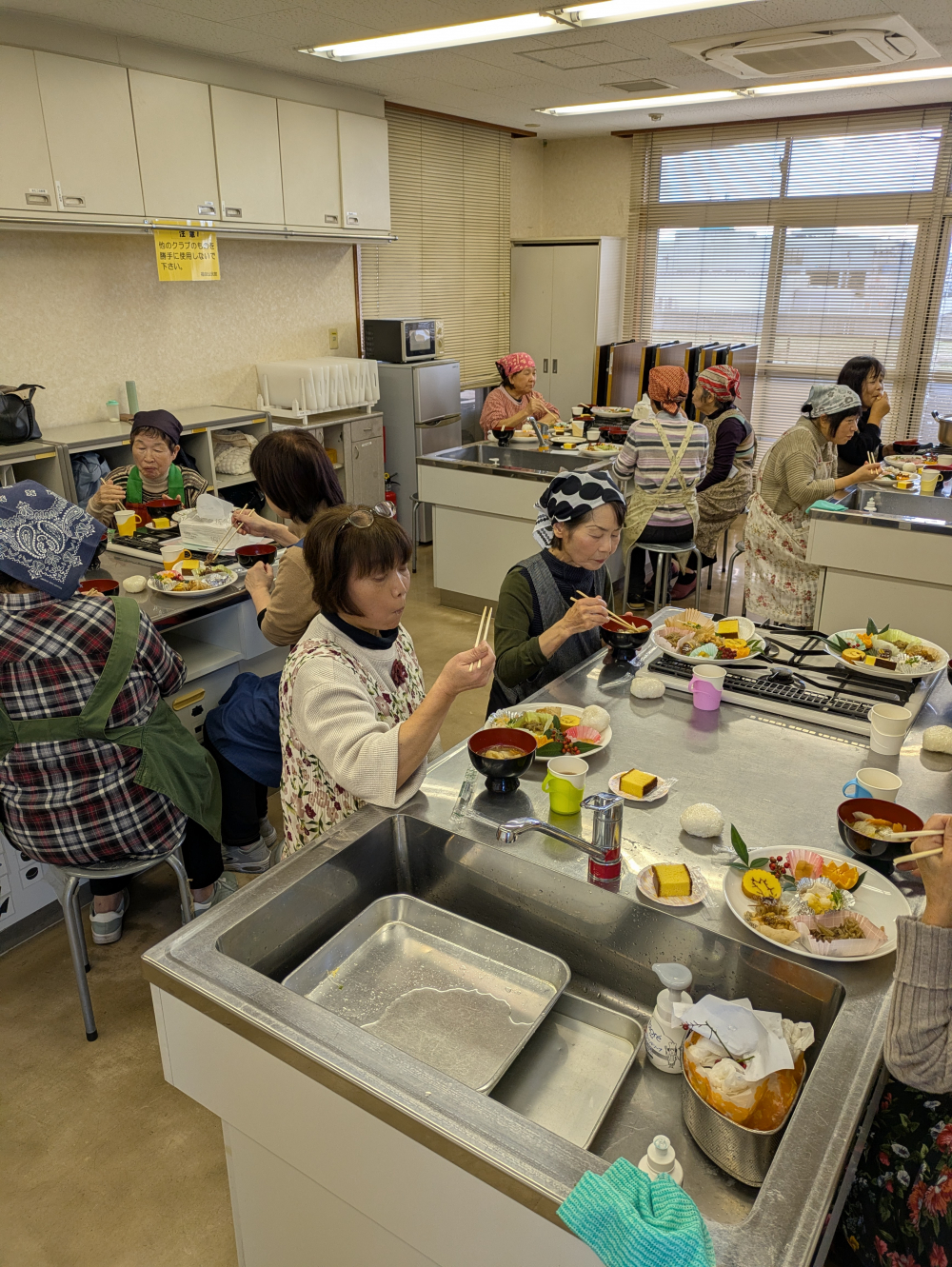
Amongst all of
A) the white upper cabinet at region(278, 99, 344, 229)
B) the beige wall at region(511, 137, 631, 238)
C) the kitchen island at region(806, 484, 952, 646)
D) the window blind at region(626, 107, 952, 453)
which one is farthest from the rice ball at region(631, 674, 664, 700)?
the beige wall at region(511, 137, 631, 238)

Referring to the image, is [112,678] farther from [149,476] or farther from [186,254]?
[186,254]

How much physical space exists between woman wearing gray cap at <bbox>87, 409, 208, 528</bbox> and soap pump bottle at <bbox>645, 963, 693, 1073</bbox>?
3132 millimetres

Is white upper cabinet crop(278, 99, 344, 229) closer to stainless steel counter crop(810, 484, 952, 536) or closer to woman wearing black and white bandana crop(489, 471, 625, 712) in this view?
stainless steel counter crop(810, 484, 952, 536)

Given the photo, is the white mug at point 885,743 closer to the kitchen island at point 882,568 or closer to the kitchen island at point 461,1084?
the kitchen island at point 461,1084

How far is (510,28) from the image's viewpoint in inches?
161

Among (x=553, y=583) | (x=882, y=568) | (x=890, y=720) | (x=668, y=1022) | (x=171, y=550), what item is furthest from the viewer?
(x=882, y=568)

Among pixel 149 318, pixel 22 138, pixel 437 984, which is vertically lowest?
pixel 437 984

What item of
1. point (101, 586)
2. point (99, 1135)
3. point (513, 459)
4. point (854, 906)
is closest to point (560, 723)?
point (854, 906)

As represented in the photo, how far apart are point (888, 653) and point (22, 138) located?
13.5 feet

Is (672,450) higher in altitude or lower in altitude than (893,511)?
higher

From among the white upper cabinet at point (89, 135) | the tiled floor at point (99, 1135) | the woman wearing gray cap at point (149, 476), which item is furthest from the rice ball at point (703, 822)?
the white upper cabinet at point (89, 135)

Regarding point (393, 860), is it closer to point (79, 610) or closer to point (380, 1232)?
point (380, 1232)

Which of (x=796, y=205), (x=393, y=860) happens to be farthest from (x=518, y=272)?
(x=393, y=860)

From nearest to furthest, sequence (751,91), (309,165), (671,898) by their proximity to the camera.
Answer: (671,898)
(309,165)
(751,91)
